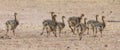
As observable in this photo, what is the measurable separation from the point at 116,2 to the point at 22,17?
722 cm

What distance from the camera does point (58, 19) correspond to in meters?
24.3

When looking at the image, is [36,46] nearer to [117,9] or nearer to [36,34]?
[36,34]

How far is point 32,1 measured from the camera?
31328mm

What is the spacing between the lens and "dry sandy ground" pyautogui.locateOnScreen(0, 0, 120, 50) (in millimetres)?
16500

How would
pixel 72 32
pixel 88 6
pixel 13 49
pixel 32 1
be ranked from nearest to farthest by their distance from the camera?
pixel 13 49 < pixel 72 32 < pixel 88 6 < pixel 32 1

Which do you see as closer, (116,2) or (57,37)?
(57,37)

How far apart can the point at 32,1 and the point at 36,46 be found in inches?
599

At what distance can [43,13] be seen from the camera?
1048 inches

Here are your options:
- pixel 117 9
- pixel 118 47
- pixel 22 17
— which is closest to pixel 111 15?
pixel 117 9

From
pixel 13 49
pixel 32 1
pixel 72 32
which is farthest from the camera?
pixel 32 1

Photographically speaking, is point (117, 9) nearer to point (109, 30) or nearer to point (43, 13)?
point (43, 13)

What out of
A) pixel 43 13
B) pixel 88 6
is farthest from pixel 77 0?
pixel 43 13

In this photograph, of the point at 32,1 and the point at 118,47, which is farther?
the point at 32,1

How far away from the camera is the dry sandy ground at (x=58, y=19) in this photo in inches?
650
